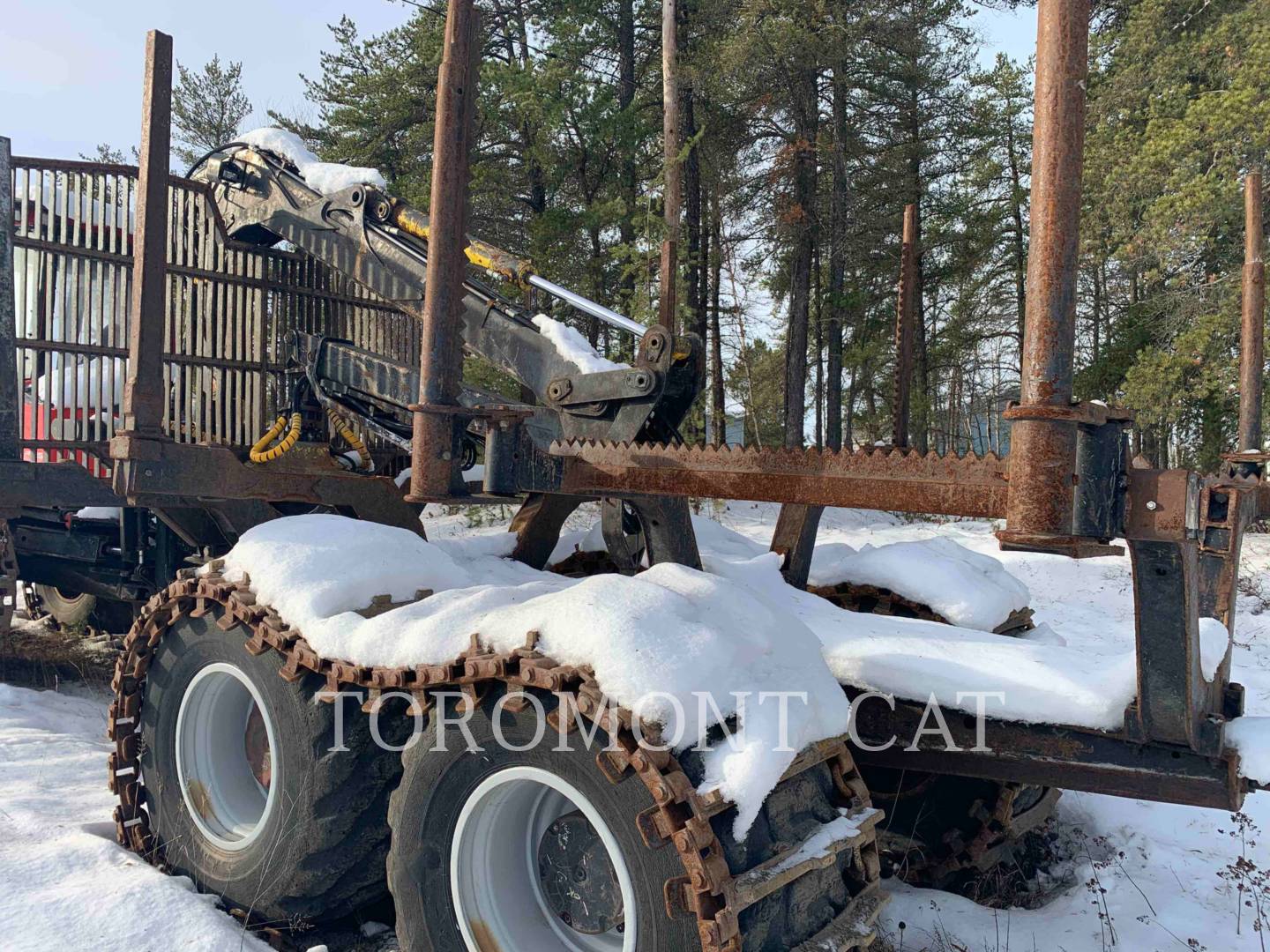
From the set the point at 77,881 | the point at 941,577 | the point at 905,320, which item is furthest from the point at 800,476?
the point at 905,320

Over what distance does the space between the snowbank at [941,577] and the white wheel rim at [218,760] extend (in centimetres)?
240

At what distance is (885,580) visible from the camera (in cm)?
407

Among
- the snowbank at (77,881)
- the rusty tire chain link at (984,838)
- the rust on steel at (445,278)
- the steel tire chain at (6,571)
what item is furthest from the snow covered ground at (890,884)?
the rust on steel at (445,278)

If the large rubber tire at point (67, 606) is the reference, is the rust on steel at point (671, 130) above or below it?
above

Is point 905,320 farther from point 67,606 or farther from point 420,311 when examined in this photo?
point 67,606

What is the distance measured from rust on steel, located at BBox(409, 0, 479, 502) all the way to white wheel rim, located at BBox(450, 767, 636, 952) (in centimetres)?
98

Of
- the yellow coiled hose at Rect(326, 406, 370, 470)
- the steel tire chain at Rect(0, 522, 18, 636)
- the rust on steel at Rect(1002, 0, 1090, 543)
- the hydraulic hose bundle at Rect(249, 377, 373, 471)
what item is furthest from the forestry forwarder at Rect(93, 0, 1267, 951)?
the steel tire chain at Rect(0, 522, 18, 636)

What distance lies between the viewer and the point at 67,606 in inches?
268

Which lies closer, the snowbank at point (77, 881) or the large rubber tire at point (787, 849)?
the large rubber tire at point (787, 849)

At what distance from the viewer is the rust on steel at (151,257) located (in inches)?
142

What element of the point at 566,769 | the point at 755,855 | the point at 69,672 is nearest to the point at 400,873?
the point at 566,769

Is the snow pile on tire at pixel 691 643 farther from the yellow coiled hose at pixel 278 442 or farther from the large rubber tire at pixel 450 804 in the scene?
the yellow coiled hose at pixel 278 442

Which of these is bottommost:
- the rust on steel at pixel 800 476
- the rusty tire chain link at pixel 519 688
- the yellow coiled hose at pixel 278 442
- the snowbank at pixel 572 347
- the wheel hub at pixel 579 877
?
the wheel hub at pixel 579 877

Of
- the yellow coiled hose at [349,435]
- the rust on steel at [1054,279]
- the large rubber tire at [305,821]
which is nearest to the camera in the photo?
the rust on steel at [1054,279]
